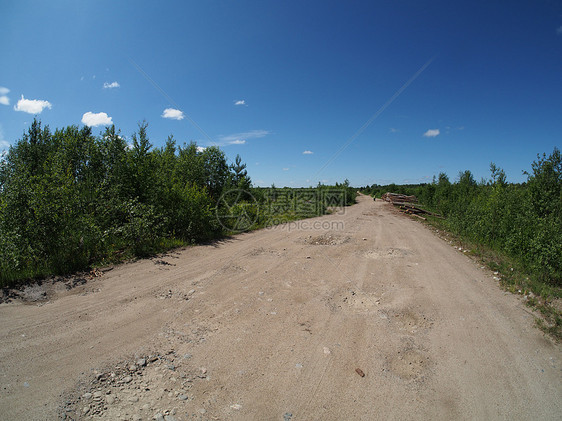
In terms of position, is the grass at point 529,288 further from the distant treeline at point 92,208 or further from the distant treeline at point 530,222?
the distant treeline at point 92,208

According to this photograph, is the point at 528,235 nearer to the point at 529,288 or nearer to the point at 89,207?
the point at 529,288

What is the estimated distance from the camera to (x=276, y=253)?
812 centimetres

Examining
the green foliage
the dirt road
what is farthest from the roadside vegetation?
the green foliage

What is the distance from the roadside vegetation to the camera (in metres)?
5.27

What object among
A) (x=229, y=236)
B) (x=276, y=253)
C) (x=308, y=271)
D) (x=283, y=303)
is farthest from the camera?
(x=229, y=236)

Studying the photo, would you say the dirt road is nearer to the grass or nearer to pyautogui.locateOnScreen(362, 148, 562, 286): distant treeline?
the grass

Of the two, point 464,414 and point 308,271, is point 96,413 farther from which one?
point 308,271

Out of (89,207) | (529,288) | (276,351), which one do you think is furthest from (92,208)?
(529,288)

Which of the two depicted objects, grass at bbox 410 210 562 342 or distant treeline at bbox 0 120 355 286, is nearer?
grass at bbox 410 210 562 342

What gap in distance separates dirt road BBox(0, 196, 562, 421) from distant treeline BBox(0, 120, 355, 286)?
1.47 metres

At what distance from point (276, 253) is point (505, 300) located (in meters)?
5.77

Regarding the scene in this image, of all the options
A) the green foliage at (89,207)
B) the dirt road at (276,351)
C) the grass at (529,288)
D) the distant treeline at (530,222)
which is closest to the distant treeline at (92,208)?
the green foliage at (89,207)

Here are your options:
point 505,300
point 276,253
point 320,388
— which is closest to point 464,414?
point 320,388

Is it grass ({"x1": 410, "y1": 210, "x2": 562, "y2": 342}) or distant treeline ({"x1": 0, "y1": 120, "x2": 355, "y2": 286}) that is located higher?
distant treeline ({"x1": 0, "y1": 120, "x2": 355, "y2": 286})
